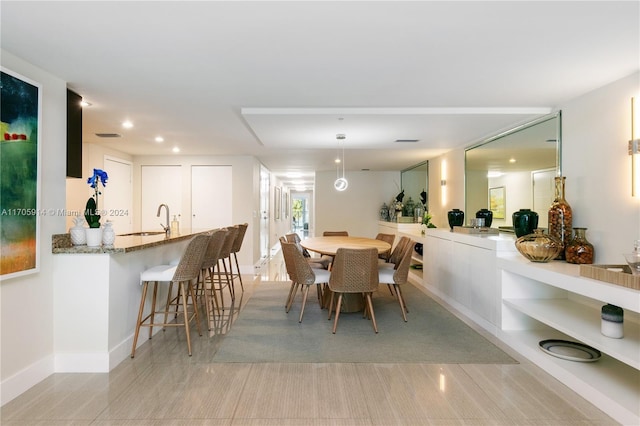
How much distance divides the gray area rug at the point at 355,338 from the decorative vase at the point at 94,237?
4.32 ft

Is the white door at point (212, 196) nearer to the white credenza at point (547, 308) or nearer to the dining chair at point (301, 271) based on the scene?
the dining chair at point (301, 271)

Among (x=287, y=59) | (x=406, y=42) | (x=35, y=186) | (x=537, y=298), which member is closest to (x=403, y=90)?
(x=406, y=42)

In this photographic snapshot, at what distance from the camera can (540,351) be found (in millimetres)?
2871

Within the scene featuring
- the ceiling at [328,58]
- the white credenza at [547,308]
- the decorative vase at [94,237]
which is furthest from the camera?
the decorative vase at [94,237]

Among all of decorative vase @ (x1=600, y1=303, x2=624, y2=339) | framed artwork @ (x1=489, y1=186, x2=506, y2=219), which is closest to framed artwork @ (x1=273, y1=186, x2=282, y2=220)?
framed artwork @ (x1=489, y1=186, x2=506, y2=219)

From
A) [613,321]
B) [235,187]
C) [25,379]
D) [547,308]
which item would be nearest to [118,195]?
[235,187]

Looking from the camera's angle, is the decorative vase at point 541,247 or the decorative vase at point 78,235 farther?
the decorative vase at point 541,247

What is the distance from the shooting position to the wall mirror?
24.9 feet

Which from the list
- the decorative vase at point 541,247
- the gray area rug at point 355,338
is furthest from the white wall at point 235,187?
the decorative vase at point 541,247

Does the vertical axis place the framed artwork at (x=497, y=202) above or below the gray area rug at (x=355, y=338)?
above

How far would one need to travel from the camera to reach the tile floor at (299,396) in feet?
6.97

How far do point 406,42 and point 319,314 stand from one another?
3068mm

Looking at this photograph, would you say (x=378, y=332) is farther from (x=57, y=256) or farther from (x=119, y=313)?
(x=57, y=256)

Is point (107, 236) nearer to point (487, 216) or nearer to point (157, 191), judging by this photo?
point (487, 216)
